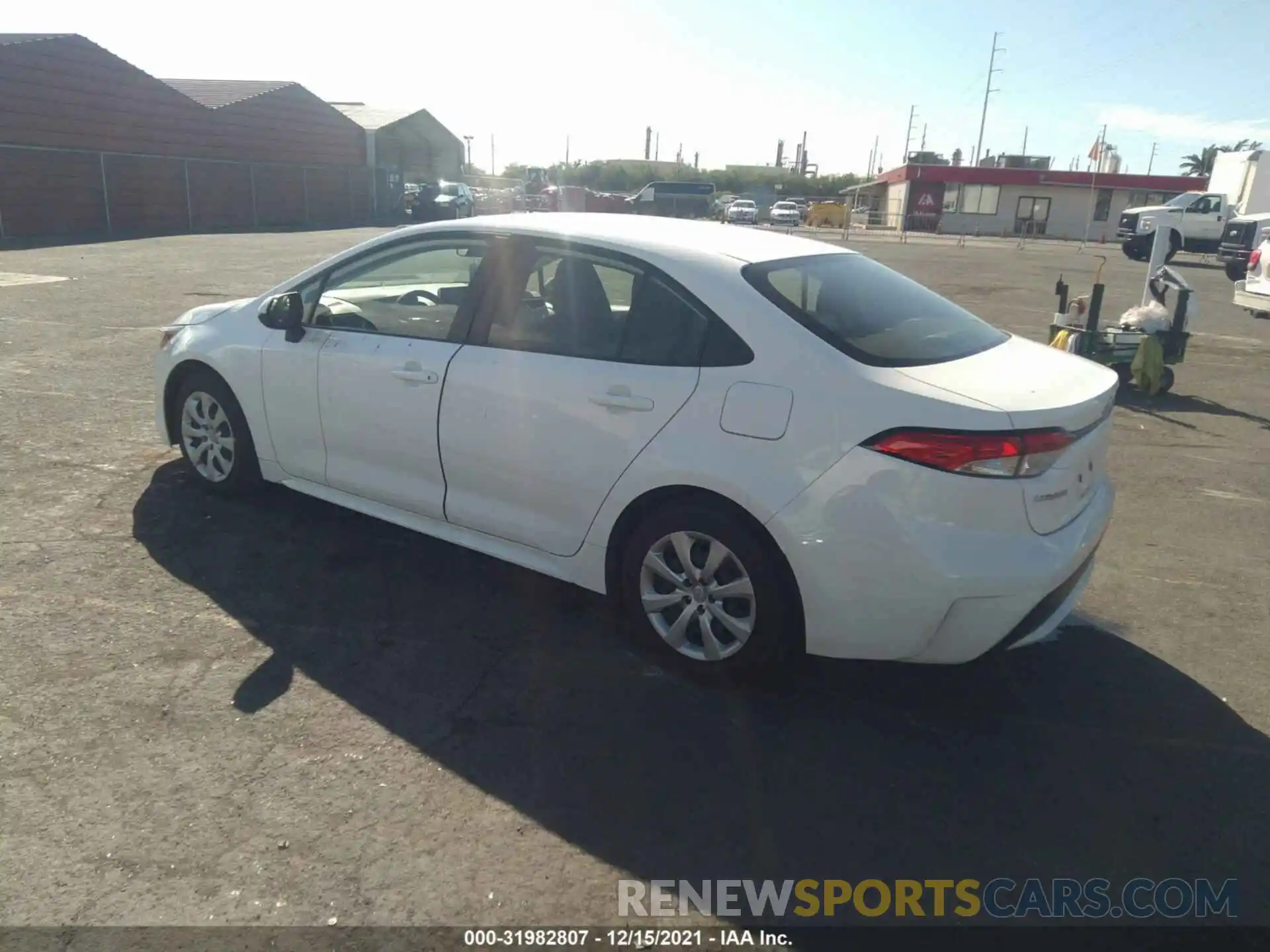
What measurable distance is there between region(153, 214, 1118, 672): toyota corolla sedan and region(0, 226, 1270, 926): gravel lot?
36cm

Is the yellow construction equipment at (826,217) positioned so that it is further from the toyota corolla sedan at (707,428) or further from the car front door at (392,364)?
the toyota corolla sedan at (707,428)

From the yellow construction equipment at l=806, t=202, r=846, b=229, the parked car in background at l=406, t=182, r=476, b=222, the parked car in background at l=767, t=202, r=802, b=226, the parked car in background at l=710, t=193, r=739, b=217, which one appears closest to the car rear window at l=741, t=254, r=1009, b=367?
the parked car in background at l=406, t=182, r=476, b=222

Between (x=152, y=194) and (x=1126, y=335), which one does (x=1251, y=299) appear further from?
(x=152, y=194)

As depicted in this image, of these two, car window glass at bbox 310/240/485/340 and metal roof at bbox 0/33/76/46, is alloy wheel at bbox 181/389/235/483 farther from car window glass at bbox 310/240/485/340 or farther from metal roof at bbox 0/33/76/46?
metal roof at bbox 0/33/76/46

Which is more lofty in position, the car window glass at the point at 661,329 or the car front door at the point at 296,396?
the car window glass at the point at 661,329

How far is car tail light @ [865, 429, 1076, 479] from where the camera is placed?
300 cm

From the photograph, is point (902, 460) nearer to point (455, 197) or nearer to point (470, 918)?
point (470, 918)

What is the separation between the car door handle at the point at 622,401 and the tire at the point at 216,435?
2298 mm

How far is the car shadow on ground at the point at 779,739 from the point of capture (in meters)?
2.76

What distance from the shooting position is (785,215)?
51.8 metres

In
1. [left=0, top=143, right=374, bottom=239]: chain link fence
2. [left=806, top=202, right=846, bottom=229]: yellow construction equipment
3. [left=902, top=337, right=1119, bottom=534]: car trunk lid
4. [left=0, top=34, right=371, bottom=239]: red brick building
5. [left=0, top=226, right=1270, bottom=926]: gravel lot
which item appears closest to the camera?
[left=0, top=226, right=1270, bottom=926]: gravel lot

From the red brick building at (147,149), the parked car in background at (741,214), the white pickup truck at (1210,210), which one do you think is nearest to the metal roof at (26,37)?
A: the red brick building at (147,149)

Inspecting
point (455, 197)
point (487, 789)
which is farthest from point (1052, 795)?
point (455, 197)

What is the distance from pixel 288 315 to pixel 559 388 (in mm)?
1730
